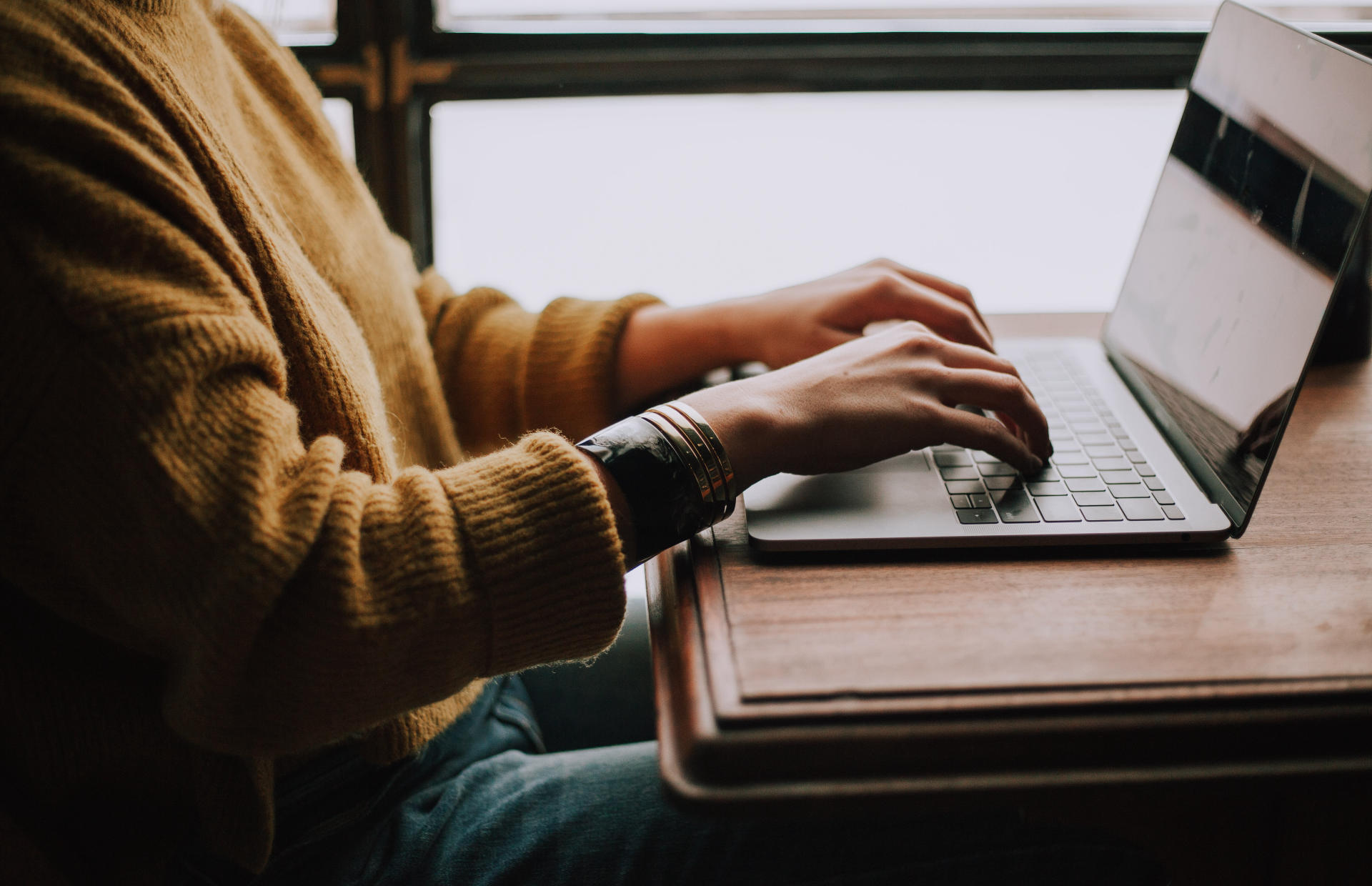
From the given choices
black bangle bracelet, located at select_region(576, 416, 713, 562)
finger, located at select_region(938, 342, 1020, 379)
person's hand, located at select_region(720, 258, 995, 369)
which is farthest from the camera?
person's hand, located at select_region(720, 258, 995, 369)

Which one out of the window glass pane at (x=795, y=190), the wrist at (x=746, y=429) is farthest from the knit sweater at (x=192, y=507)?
the window glass pane at (x=795, y=190)

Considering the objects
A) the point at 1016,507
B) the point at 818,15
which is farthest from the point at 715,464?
the point at 818,15

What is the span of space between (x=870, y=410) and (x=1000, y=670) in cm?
22

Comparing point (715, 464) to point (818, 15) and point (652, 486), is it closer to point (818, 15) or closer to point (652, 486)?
point (652, 486)

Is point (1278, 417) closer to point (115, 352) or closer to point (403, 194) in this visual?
point (115, 352)

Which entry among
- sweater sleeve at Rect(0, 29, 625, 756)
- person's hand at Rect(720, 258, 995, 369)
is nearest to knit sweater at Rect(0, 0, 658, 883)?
sweater sleeve at Rect(0, 29, 625, 756)

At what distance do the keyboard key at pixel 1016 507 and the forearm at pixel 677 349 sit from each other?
0.30 metres

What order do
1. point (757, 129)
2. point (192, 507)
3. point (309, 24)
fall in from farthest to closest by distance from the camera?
1. point (757, 129)
2. point (309, 24)
3. point (192, 507)

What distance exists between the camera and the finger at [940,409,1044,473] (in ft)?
2.14

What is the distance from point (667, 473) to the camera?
59 cm

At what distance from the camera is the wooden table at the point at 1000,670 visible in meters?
0.46

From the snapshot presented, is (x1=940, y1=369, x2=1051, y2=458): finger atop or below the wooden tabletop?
atop

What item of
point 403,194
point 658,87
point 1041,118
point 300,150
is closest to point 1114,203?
point 1041,118

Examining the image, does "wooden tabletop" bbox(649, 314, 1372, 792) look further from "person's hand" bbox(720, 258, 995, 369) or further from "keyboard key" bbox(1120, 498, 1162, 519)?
"person's hand" bbox(720, 258, 995, 369)
